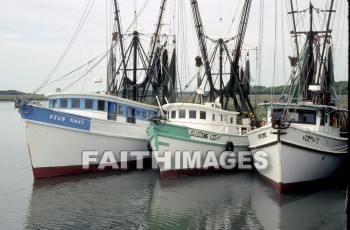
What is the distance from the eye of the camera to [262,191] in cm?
2298

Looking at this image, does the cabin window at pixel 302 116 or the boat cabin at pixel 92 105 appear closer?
the cabin window at pixel 302 116

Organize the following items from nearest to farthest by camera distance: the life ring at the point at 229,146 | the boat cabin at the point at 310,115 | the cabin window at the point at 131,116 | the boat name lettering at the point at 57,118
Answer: the boat cabin at the point at 310,115 → the boat name lettering at the point at 57,118 → the life ring at the point at 229,146 → the cabin window at the point at 131,116

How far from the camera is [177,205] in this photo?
20031 millimetres

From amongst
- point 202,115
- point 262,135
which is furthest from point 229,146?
point 262,135

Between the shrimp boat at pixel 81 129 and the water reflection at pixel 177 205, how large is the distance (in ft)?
3.78

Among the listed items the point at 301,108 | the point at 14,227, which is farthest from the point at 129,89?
the point at 14,227

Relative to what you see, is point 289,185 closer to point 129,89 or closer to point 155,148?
point 155,148

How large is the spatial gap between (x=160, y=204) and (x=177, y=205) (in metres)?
0.88

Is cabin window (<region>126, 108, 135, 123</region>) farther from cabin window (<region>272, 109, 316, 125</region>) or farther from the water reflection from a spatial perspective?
cabin window (<region>272, 109, 316, 125</region>)

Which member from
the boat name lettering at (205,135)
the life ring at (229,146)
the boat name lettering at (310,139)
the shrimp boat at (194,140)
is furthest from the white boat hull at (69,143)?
the boat name lettering at (310,139)

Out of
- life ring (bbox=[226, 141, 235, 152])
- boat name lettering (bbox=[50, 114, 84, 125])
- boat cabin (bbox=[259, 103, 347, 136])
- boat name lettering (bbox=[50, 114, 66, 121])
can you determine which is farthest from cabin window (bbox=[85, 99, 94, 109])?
boat cabin (bbox=[259, 103, 347, 136])

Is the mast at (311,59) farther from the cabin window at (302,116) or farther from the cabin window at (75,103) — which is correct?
the cabin window at (75,103)

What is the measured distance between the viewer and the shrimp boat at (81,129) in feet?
80.8
